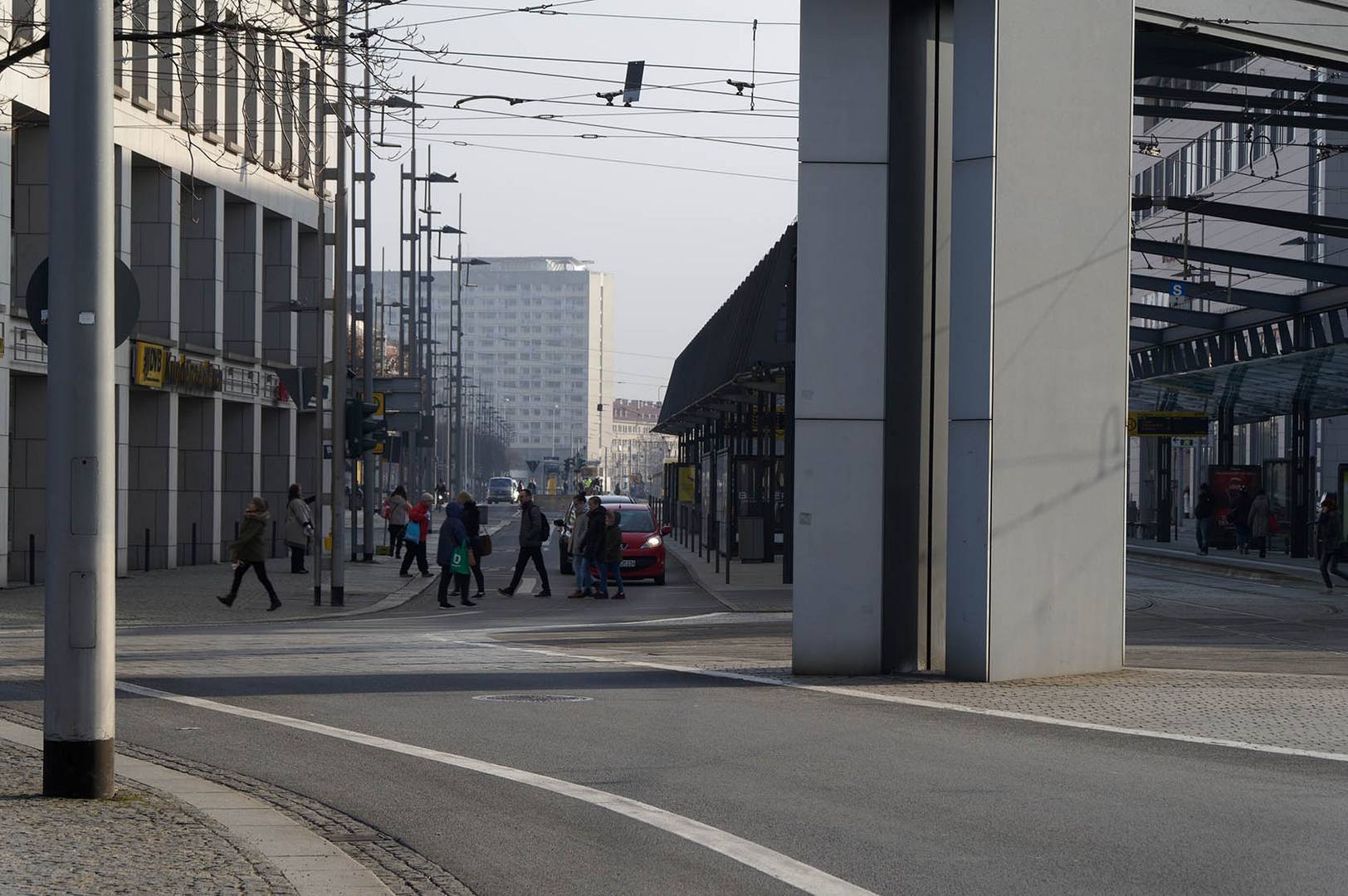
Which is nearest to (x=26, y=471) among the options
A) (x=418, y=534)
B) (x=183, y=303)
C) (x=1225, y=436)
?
(x=418, y=534)

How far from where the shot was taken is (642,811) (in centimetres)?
848

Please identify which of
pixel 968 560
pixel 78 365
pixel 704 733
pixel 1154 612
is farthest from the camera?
pixel 1154 612

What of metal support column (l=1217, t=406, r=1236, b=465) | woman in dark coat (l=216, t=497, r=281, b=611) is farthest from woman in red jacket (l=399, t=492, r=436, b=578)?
metal support column (l=1217, t=406, r=1236, b=465)

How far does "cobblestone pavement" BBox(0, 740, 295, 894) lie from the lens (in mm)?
6305

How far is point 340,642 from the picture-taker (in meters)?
19.1

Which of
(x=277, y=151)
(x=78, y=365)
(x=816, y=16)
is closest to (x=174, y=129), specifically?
(x=277, y=151)

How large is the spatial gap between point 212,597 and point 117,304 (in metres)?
19.8

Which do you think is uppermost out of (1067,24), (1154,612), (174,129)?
(174,129)

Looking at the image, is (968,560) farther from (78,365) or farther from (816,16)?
(78,365)

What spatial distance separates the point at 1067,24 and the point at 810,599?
16.9ft

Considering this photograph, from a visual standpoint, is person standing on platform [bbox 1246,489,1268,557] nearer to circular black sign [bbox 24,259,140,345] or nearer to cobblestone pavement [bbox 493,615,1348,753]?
cobblestone pavement [bbox 493,615,1348,753]

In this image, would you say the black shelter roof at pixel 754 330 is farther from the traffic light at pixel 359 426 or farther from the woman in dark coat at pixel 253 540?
the woman in dark coat at pixel 253 540

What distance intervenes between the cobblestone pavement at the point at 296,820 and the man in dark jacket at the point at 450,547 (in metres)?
15.8

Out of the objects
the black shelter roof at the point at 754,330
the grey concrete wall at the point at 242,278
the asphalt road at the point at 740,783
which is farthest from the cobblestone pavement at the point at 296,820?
the grey concrete wall at the point at 242,278
